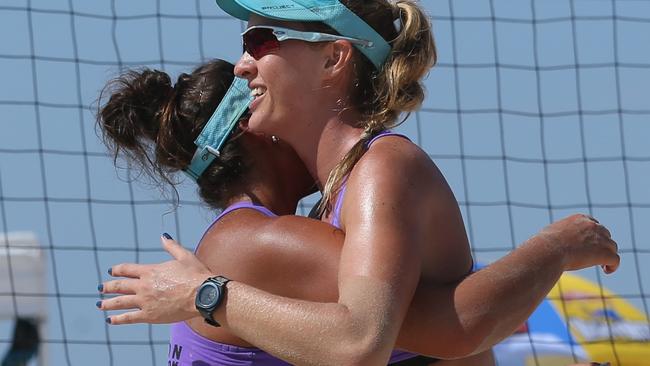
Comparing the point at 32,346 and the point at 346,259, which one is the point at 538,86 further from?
the point at 346,259

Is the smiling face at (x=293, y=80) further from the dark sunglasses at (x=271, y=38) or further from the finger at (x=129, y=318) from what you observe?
the finger at (x=129, y=318)

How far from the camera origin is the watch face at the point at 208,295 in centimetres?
188

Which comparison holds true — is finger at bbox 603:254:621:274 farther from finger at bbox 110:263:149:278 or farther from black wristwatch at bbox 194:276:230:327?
finger at bbox 110:263:149:278

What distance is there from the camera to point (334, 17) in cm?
214

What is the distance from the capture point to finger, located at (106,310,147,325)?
1965 millimetres

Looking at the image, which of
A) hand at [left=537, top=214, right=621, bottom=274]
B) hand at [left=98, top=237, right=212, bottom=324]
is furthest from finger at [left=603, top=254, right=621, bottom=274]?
hand at [left=98, top=237, right=212, bottom=324]

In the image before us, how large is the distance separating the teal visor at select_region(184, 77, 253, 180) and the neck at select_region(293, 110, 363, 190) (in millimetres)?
149

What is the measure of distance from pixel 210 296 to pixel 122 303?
0.62 feet

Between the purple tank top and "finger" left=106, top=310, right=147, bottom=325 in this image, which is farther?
the purple tank top

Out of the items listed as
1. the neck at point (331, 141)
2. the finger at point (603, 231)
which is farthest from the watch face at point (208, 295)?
the finger at point (603, 231)

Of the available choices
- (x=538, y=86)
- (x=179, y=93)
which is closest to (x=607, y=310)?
(x=538, y=86)

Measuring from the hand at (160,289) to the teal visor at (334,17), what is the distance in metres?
0.44

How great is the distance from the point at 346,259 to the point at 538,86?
393 cm

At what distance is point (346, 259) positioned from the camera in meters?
1.87
